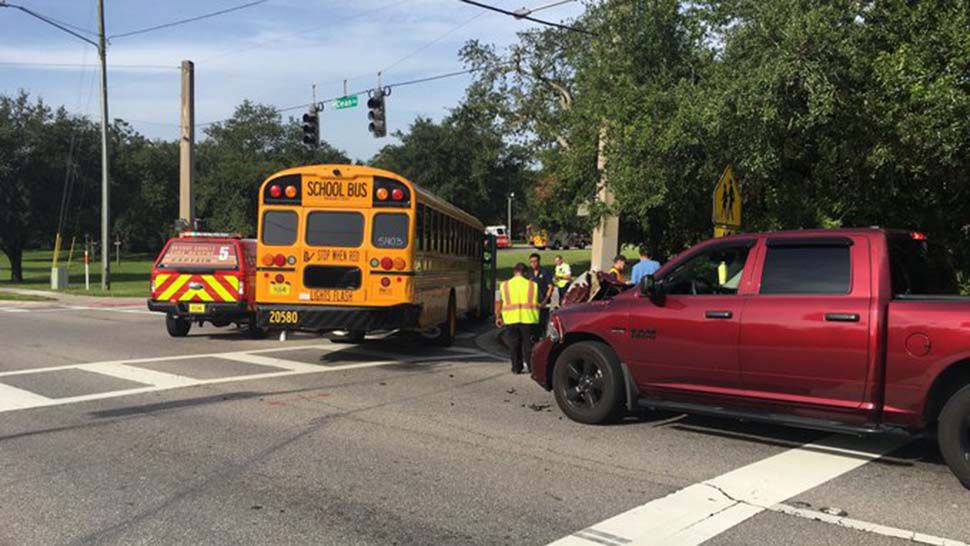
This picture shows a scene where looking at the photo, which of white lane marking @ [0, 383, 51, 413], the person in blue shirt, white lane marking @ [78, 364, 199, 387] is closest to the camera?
white lane marking @ [0, 383, 51, 413]

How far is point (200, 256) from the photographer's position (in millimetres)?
14297

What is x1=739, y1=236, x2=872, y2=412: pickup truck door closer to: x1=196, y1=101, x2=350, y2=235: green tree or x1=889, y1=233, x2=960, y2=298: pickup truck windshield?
x1=889, y1=233, x2=960, y2=298: pickup truck windshield

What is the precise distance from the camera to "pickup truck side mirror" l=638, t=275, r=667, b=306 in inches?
275

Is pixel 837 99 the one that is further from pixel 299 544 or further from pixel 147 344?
pixel 147 344

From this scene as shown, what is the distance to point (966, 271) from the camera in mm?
12883

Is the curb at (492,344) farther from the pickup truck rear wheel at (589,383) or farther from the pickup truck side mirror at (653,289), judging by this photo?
the pickup truck side mirror at (653,289)

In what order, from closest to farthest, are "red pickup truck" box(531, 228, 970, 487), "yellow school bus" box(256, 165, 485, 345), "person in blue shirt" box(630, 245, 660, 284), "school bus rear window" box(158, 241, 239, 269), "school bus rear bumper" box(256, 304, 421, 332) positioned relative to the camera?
"red pickup truck" box(531, 228, 970, 487) < "school bus rear bumper" box(256, 304, 421, 332) < "yellow school bus" box(256, 165, 485, 345) < "person in blue shirt" box(630, 245, 660, 284) < "school bus rear window" box(158, 241, 239, 269)

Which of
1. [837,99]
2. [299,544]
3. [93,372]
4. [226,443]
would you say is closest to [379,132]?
[93,372]

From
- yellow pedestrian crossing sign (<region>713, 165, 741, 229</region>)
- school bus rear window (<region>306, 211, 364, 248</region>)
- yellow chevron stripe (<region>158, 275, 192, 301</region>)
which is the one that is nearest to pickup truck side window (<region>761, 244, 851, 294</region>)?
yellow pedestrian crossing sign (<region>713, 165, 741, 229</region>)

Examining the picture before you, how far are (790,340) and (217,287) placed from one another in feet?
35.2

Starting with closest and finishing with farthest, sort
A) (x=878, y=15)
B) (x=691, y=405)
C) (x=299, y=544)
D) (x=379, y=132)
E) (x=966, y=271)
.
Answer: (x=299, y=544) < (x=691, y=405) < (x=878, y=15) < (x=966, y=271) < (x=379, y=132)

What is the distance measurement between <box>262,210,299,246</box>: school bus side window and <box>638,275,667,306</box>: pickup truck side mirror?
6484 mm

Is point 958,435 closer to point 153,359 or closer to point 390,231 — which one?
point 390,231

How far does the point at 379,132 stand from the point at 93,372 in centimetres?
1315
